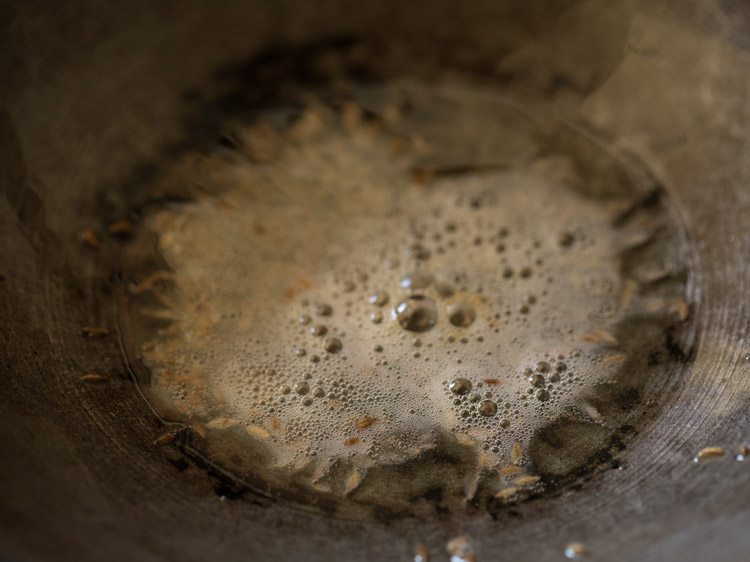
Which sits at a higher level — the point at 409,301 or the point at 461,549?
the point at 409,301

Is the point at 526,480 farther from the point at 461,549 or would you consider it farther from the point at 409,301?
the point at 409,301

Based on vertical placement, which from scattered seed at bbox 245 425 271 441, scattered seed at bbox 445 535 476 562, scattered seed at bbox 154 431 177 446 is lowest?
scattered seed at bbox 445 535 476 562

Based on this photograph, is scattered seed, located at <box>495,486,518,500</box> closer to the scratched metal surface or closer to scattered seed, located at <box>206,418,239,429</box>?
the scratched metal surface

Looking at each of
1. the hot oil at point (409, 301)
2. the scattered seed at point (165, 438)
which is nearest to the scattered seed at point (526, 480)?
the hot oil at point (409, 301)

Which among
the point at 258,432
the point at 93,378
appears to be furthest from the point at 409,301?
the point at 93,378

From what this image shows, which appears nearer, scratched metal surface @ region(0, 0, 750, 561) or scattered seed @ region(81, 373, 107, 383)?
scratched metal surface @ region(0, 0, 750, 561)

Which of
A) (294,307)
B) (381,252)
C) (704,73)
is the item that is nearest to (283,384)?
(294,307)

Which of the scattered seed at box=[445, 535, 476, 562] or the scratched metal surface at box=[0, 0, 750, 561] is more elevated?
the scratched metal surface at box=[0, 0, 750, 561]

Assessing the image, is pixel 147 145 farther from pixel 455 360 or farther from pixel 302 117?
pixel 455 360

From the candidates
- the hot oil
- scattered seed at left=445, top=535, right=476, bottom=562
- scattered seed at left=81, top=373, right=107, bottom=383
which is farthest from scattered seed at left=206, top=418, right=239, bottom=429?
scattered seed at left=445, top=535, right=476, bottom=562
